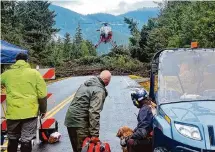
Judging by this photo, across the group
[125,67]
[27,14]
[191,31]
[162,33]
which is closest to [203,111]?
[191,31]

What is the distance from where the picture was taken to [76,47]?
108688mm

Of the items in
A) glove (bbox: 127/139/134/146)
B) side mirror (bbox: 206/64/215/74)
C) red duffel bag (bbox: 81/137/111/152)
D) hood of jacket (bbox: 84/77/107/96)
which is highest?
side mirror (bbox: 206/64/215/74)

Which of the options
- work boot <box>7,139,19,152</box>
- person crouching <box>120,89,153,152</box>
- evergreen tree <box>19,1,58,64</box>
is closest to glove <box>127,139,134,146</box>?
person crouching <box>120,89,153,152</box>

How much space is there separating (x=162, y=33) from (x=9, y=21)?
18411mm

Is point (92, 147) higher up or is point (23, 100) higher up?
point (23, 100)

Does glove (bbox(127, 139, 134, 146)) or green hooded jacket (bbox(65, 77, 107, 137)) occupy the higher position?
green hooded jacket (bbox(65, 77, 107, 137))

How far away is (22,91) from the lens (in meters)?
7.79

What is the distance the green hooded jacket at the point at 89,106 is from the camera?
6719mm

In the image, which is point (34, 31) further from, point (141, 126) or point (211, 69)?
point (211, 69)

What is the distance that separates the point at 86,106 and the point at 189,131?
195 cm

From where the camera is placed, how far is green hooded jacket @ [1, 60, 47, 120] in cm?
773

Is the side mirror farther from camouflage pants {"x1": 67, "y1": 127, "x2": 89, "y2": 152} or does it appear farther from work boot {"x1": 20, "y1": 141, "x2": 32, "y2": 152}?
work boot {"x1": 20, "y1": 141, "x2": 32, "y2": 152}

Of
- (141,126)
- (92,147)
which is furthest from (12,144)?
(141,126)

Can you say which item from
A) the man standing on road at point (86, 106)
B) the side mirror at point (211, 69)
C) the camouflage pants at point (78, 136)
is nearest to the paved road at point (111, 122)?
the camouflage pants at point (78, 136)
